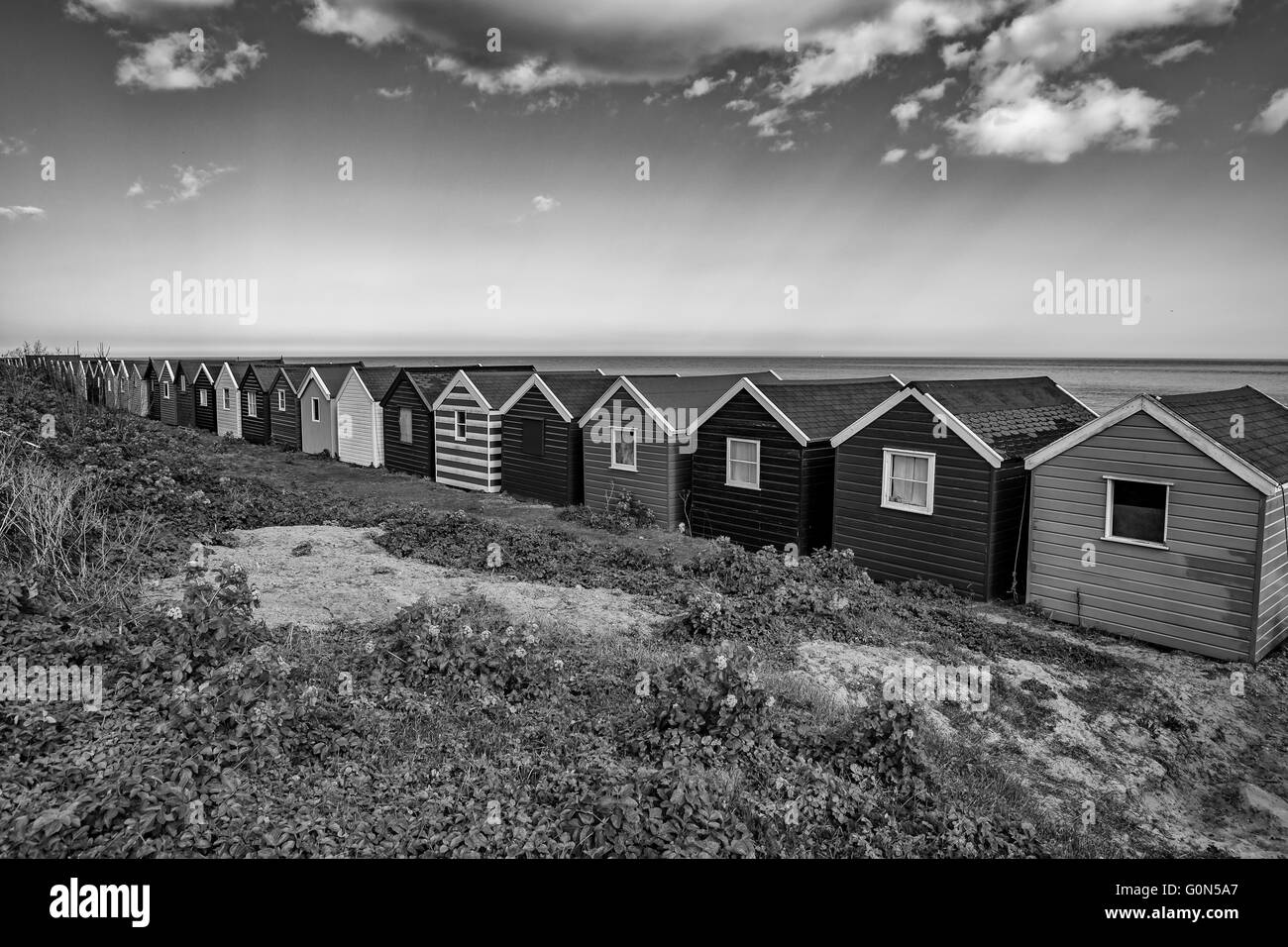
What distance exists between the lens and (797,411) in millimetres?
19406

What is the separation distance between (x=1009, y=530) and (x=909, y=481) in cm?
219

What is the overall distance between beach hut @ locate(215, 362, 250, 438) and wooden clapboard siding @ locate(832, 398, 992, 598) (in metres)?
38.3

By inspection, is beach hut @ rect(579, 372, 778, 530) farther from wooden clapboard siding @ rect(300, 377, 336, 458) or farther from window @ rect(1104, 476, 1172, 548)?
wooden clapboard siding @ rect(300, 377, 336, 458)

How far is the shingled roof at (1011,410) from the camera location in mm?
16125

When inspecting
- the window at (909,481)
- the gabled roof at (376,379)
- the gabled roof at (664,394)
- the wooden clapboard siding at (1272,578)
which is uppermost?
the gabled roof at (376,379)

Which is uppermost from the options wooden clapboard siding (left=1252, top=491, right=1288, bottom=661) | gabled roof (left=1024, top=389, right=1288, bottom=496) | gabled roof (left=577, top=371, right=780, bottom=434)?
gabled roof (left=577, top=371, right=780, bottom=434)

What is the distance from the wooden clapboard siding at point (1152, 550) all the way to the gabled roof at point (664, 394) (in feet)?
27.7

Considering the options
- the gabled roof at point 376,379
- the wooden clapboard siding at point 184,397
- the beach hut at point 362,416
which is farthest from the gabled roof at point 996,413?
the wooden clapboard siding at point 184,397

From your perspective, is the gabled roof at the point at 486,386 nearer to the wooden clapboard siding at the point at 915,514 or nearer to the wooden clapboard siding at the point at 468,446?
the wooden clapboard siding at the point at 468,446

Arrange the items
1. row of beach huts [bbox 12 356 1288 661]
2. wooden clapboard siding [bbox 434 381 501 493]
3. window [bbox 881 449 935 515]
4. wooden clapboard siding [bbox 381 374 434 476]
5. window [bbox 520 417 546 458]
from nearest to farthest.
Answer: row of beach huts [bbox 12 356 1288 661], window [bbox 881 449 935 515], window [bbox 520 417 546 458], wooden clapboard siding [bbox 434 381 501 493], wooden clapboard siding [bbox 381 374 434 476]

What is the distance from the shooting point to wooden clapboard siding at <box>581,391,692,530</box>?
2203cm

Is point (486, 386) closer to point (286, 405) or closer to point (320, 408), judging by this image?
point (320, 408)

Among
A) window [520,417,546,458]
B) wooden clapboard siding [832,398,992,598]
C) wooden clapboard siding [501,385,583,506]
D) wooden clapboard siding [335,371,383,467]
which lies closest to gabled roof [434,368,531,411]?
wooden clapboard siding [501,385,583,506]

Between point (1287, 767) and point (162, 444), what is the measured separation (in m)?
28.6
